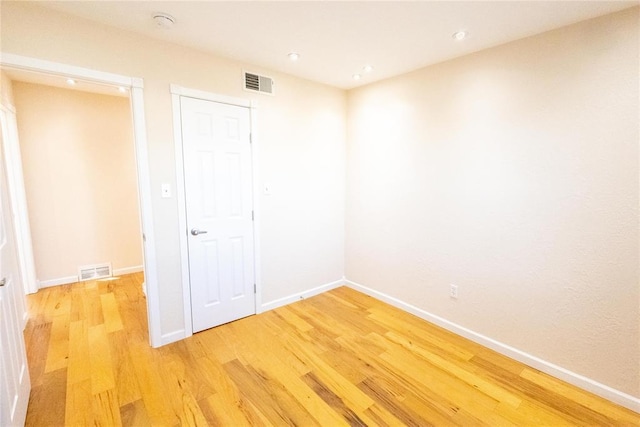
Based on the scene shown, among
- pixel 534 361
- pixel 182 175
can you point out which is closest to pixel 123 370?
pixel 182 175

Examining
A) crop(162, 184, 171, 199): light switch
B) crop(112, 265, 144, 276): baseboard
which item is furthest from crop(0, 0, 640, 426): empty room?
crop(112, 265, 144, 276): baseboard

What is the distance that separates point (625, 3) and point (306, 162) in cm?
259

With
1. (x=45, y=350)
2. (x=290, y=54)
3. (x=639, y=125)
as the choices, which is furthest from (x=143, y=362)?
(x=639, y=125)

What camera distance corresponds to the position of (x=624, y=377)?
183 cm

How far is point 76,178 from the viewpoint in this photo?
3811mm

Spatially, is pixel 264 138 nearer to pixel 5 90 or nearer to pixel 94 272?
pixel 5 90

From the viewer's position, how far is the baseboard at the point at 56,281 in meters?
3.64

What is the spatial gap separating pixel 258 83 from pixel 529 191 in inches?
98.8

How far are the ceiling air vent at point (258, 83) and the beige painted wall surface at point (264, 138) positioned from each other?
0.06 meters

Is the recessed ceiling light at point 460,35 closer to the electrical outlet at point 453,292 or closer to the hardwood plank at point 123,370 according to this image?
the electrical outlet at point 453,292

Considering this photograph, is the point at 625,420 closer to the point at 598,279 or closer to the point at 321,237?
the point at 598,279

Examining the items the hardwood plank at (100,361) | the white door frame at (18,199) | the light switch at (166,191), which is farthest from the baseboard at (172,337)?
the white door frame at (18,199)

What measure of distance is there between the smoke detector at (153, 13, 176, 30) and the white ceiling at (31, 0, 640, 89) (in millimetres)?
42

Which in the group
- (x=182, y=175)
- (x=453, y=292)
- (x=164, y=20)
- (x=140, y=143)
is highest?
(x=164, y=20)
